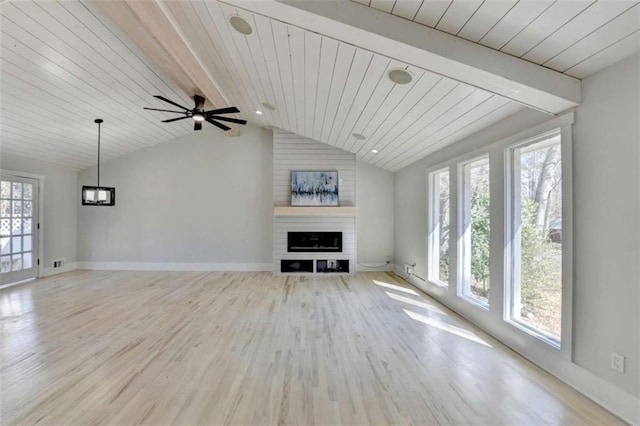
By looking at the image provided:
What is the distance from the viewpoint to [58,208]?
609cm

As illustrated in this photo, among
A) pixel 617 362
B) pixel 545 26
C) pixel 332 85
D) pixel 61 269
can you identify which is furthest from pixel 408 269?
pixel 61 269

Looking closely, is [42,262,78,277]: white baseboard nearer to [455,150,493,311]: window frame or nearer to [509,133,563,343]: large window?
[455,150,493,311]: window frame

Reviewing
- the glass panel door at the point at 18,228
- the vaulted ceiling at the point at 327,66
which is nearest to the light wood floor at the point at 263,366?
the glass panel door at the point at 18,228

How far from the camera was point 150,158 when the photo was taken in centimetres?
655

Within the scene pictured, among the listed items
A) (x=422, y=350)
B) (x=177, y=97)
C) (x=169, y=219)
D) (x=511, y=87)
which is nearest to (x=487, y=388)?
(x=422, y=350)

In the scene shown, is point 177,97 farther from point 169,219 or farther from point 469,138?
point 469,138

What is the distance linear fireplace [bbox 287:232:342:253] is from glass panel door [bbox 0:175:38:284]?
5.09 m

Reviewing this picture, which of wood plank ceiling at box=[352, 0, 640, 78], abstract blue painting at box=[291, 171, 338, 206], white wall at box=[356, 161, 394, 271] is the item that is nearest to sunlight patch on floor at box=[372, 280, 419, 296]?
white wall at box=[356, 161, 394, 271]

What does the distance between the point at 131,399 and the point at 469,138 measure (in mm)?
4173

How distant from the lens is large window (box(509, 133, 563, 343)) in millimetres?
2338

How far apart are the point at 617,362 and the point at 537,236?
1.05 meters

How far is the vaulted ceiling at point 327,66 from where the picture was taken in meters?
1.78

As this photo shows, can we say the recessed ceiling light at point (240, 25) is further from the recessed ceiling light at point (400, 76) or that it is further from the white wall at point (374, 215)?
the white wall at point (374, 215)

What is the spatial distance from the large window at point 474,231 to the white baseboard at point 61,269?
25.8 ft
